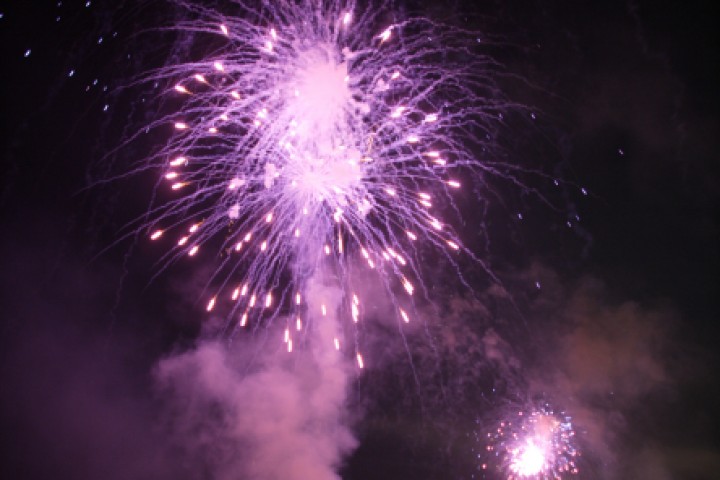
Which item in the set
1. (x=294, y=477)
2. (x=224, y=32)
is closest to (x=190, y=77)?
(x=224, y=32)

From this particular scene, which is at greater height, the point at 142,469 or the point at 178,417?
the point at 178,417

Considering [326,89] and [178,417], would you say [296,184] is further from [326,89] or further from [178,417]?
[178,417]

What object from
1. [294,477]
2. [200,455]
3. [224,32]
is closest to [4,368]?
[200,455]

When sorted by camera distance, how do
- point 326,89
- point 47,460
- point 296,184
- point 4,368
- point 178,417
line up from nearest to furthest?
point 326,89 < point 296,184 < point 4,368 < point 47,460 < point 178,417

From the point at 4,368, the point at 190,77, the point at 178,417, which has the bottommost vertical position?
the point at 4,368

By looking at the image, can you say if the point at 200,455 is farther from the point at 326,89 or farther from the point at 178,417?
the point at 326,89

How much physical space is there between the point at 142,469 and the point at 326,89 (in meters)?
17.0

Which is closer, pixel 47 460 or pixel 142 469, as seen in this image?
pixel 47 460

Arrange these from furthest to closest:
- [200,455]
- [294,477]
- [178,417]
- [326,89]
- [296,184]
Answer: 1. [294,477]
2. [200,455]
3. [178,417]
4. [296,184]
5. [326,89]

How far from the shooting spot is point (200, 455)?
56.1ft

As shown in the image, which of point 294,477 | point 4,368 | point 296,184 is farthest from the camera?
point 294,477

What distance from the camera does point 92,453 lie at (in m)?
15.3

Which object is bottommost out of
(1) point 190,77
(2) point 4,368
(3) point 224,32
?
(2) point 4,368

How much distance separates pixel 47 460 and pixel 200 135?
15345 millimetres
